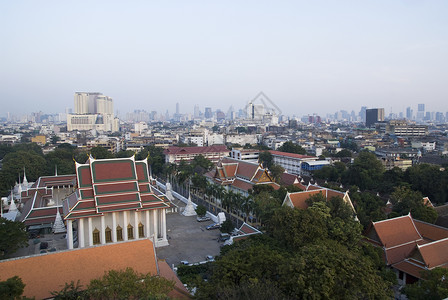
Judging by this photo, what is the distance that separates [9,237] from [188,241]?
36.5 feet

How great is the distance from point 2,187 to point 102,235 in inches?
865

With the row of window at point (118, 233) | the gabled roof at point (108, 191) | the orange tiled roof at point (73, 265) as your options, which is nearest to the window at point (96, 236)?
the row of window at point (118, 233)

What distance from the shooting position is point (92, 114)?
15212 centimetres

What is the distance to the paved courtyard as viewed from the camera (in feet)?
75.1

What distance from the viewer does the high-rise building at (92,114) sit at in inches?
5730

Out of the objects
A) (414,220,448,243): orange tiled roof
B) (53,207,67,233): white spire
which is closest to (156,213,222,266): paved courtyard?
(53,207,67,233): white spire

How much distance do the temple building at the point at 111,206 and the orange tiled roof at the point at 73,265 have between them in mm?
7805

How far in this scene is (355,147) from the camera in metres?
82.9

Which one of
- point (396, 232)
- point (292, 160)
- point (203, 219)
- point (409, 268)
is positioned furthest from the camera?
point (292, 160)

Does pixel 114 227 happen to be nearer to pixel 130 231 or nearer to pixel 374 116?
pixel 130 231

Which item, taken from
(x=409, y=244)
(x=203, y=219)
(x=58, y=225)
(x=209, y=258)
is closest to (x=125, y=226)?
(x=209, y=258)

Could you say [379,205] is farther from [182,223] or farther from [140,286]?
[140,286]

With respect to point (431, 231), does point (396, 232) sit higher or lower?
higher

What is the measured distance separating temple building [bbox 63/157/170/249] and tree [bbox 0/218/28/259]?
266 centimetres
